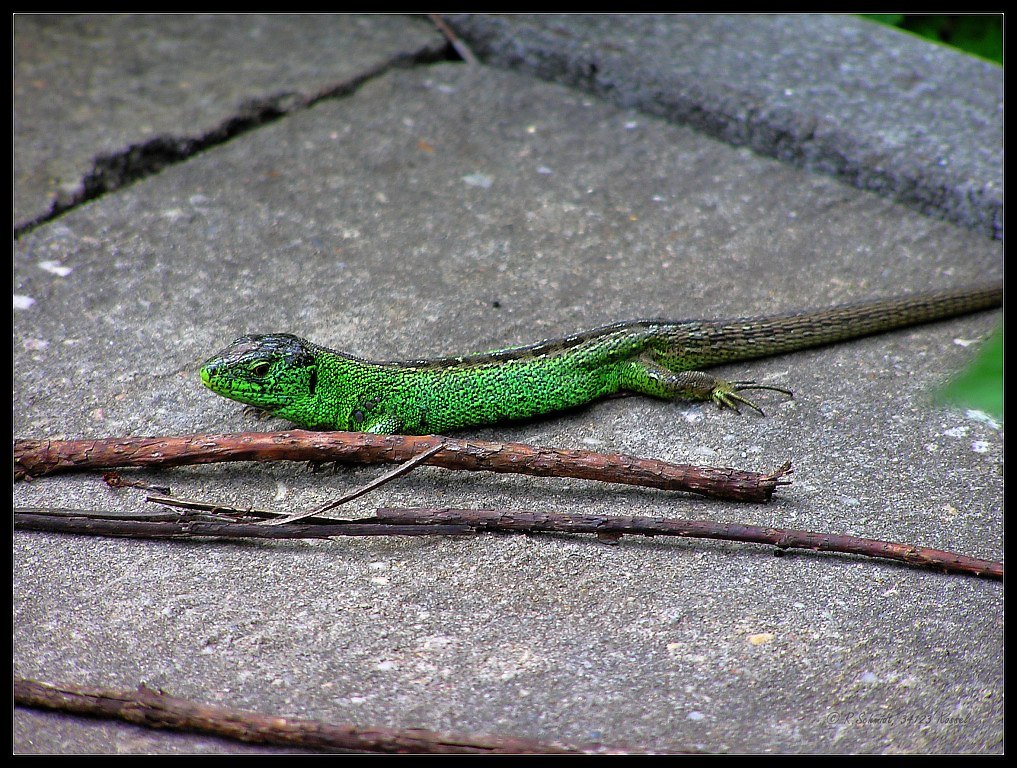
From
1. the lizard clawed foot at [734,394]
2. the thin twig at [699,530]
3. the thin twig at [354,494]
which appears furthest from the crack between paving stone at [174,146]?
the lizard clawed foot at [734,394]

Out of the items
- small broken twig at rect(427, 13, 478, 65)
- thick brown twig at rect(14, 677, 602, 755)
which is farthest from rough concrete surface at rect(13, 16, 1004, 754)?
small broken twig at rect(427, 13, 478, 65)

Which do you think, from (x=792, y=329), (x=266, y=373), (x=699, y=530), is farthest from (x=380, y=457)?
(x=792, y=329)

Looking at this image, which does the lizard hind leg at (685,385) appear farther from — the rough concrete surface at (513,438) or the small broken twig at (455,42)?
the small broken twig at (455,42)

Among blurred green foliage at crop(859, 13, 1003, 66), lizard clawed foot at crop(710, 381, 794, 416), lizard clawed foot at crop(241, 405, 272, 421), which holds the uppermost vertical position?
blurred green foliage at crop(859, 13, 1003, 66)

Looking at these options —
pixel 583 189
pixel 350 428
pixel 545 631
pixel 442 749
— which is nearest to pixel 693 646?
pixel 545 631

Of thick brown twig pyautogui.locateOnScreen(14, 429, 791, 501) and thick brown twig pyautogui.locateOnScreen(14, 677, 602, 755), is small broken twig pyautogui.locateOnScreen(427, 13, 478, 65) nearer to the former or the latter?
thick brown twig pyautogui.locateOnScreen(14, 429, 791, 501)

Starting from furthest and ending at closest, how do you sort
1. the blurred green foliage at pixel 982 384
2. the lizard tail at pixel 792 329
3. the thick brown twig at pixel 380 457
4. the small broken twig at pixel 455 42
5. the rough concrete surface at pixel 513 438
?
the small broken twig at pixel 455 42 → the lizard tail at pixel 792 329 → the thick brown twig at pixel 380 457 → the rough concrete surface at pixel 513 438 → the blurred green foliage at pixel 982 384

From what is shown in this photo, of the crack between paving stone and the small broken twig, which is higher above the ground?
the small broken twig
